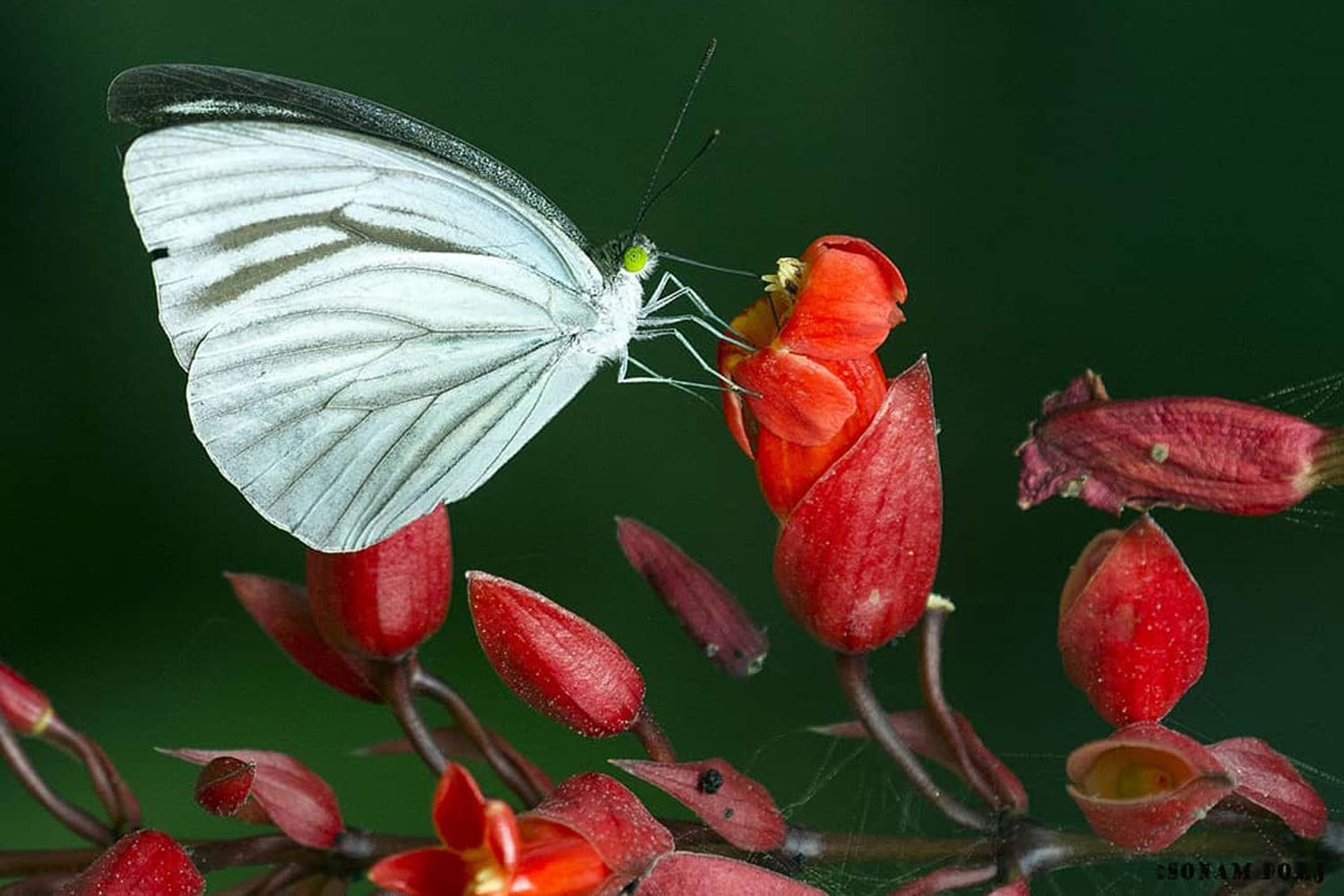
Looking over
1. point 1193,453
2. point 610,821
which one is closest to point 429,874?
point 610,821

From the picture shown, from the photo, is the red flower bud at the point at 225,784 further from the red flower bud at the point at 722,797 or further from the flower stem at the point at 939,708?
the flower stem at the point at 939,708

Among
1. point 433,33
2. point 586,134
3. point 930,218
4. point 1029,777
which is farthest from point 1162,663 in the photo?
point 433,33

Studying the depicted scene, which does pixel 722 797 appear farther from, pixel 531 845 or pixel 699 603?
pixel 699 603

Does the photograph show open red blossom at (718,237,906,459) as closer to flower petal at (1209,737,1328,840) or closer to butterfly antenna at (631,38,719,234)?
butterfly antenna at (631,38,719,234)

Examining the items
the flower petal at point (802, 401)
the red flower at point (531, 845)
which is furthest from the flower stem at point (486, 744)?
the flower petal at point (802, 401)

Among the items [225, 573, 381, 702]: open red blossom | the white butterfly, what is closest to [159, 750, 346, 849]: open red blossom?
[225, 573, 381, 702]: open red blossom
